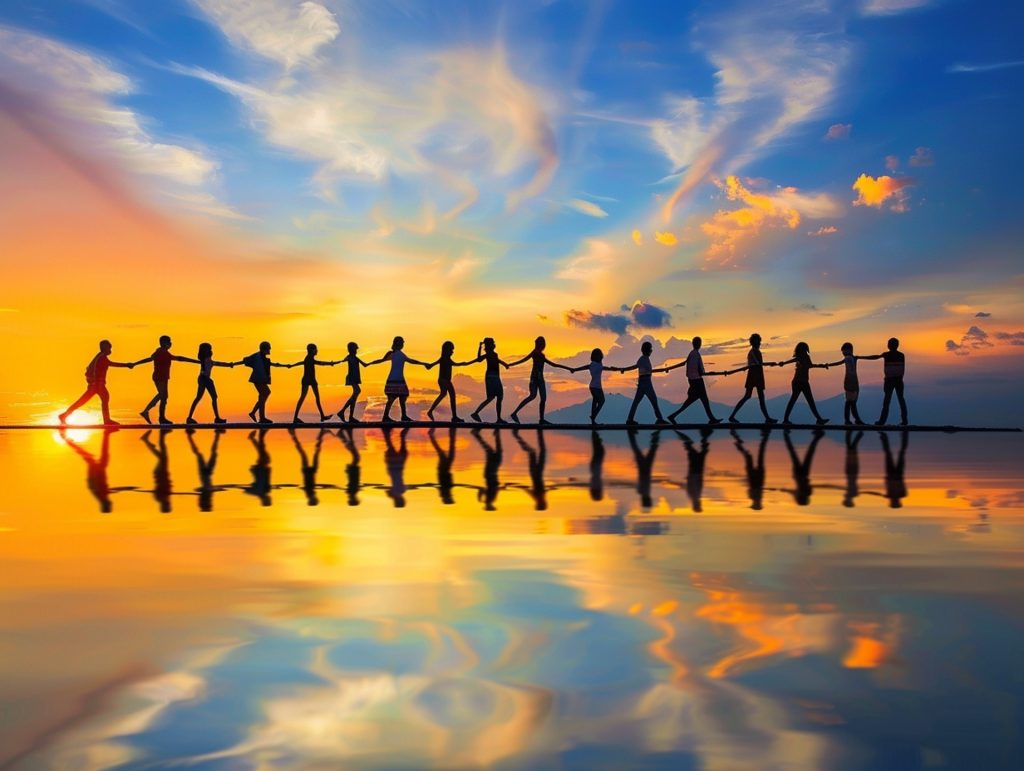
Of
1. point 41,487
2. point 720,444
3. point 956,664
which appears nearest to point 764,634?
point 956,664

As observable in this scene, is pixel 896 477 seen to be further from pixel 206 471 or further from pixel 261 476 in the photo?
pixel 206 471

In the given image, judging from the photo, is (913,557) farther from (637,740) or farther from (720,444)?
(720,444)

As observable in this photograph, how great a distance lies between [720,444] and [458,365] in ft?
32.0

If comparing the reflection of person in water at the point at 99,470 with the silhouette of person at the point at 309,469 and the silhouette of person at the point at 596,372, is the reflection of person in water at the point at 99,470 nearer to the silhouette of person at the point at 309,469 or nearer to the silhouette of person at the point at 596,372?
the silhouette of person at the point at 309,469

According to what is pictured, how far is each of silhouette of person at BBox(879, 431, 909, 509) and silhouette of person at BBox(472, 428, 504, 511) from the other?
13.6 ft

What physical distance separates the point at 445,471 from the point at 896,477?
6.29 meters

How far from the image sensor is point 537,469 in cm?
1370

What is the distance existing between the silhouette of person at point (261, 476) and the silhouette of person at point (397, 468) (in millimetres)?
1376

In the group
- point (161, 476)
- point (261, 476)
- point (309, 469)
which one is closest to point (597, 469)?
point (309, 469)

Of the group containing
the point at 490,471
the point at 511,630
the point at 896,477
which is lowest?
the point at 511,630

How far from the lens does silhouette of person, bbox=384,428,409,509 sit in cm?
1012

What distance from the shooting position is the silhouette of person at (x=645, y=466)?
10047mm

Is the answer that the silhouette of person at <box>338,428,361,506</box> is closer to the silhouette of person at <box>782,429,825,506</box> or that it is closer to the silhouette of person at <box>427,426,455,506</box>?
the silhouette of person at <box>427,426,455,506</box>

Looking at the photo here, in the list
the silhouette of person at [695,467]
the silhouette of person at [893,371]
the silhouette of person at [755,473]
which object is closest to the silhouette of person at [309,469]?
the silhouette of person at [695,467]
